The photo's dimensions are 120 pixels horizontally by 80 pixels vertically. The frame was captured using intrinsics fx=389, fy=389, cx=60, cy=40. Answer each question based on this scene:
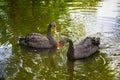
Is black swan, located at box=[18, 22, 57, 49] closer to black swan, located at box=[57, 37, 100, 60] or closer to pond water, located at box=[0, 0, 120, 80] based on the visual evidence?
pond water, located at box=[0, 0, 120, 80]

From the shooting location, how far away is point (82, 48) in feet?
39.9

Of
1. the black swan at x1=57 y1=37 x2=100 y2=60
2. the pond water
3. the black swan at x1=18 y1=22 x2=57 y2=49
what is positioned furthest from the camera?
the black swan at x1=18 y1=22 x2=57 y2=49

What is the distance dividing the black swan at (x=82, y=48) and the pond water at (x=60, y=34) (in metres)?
0.19

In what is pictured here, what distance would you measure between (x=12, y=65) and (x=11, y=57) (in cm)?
67

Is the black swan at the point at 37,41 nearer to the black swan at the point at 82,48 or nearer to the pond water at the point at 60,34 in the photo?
the pond water at the point at 60,34

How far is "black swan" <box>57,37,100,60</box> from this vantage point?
461 inches

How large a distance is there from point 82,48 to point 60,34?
203 cm

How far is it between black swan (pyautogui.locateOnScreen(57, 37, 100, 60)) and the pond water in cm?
19

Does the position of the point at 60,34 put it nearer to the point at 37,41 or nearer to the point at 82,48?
the point at 37,41

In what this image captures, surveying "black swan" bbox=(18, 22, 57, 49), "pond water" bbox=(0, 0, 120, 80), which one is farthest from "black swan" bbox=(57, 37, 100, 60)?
"black swan" bbox=(18, 22, 57, 49)

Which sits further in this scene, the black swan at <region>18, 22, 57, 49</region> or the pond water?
the black swan at <region>18, 22, 57, 49</region>

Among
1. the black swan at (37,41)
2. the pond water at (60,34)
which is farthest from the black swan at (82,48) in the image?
the black swan at (37,41)

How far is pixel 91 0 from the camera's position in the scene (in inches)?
795

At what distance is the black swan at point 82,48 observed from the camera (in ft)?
38.4
